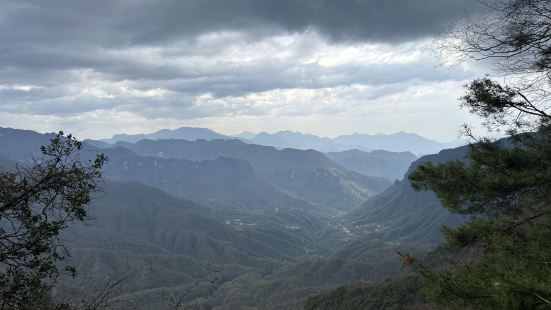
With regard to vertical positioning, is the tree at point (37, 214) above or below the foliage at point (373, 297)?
above

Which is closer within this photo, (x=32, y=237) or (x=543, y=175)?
(x=32, y=237)

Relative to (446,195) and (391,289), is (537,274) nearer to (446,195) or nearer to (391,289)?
(446,195)

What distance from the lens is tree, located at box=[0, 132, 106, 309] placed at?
830cm

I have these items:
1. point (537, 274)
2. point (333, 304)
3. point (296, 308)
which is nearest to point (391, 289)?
point (333, 304)

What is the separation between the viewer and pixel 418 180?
15875 millimetres

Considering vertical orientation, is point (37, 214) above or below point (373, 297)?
above

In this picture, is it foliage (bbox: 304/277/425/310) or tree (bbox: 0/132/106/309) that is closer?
tree (bbox: 0/132/106/309)

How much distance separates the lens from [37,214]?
8.72m

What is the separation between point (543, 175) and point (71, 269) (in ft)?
44.8

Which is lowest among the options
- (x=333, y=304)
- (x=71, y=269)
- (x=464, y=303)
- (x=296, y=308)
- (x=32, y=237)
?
(x=296, y=308)

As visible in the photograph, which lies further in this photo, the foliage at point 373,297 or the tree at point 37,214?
the foliage at point 373,297

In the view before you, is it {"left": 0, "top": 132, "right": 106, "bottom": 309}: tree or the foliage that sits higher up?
{"left": 0, "top": 132, "right": 106, "bottom": 309}: tree

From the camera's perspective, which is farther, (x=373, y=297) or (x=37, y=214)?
(x=373, y=297)

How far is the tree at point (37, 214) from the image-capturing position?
327 inches
